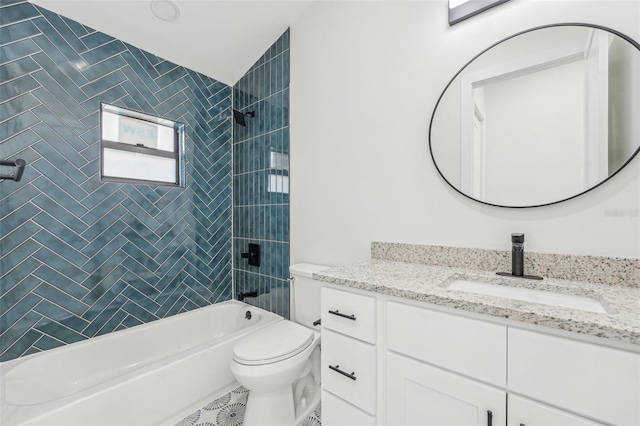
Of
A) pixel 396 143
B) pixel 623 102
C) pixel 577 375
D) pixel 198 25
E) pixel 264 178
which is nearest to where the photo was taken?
pixel 577 375

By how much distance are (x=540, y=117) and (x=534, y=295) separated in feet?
2.39

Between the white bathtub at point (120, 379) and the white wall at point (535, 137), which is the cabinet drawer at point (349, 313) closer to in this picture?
the white wall at point (535, 137)

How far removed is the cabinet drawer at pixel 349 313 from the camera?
1.00 metres

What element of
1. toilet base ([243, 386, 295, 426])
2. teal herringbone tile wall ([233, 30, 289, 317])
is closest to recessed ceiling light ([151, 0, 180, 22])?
teal herringbone tile wall ([233, 30, 289, 317])

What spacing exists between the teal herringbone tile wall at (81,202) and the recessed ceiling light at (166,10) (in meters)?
0.36

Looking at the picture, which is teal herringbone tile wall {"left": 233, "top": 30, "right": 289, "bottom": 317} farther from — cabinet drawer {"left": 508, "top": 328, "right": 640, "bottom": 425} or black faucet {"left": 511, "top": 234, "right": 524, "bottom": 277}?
cabinet drawer {"left": 508, "top": 328, "right": 640, "bottom": 425}

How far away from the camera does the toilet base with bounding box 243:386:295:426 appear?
1.39 m

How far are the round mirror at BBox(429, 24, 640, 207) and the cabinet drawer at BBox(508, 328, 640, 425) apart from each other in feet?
2.13

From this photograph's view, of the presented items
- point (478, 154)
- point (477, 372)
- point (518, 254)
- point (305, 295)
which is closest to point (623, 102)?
point (478, 154)

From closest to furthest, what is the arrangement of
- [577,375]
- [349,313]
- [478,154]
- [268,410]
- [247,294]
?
[577,375] < [349,313] < [478,154] < [268,410] < [247,294]

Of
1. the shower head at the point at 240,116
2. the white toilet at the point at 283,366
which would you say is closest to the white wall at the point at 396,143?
the white toilet at the point at 283,366

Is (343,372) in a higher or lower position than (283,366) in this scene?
higher

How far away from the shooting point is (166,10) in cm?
177

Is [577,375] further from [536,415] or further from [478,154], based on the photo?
[478,154]
